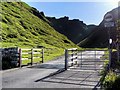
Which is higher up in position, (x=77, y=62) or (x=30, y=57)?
(x=30, y=57)

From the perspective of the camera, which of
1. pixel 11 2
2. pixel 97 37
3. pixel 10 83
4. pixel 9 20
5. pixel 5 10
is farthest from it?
pixel 97 37

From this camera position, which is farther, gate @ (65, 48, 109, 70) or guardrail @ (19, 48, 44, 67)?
guardrail @ (19, 48, 44, 67)

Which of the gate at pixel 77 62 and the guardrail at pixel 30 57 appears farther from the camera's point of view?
the guardrail at pixel 30 57

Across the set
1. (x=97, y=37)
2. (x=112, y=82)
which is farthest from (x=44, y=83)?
(x=97, y=37)

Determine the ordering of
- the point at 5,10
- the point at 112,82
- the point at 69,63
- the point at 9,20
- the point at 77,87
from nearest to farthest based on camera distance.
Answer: the point at 112,82, the point at 77,87, the point at 69,63, the point at 9,20, the point at 5,10

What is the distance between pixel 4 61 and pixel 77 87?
379 inches

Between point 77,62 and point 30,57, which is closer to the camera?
point 77,62

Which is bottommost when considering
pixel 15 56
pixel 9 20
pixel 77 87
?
pixel 77 87

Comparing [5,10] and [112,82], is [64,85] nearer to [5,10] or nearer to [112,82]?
[112,82]

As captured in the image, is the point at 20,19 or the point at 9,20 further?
the point at 20,19

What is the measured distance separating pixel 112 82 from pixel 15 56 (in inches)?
505

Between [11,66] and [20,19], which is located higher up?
[20,19]

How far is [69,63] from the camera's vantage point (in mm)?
22750

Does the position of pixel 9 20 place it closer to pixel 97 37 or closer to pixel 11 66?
pixel 11 66
